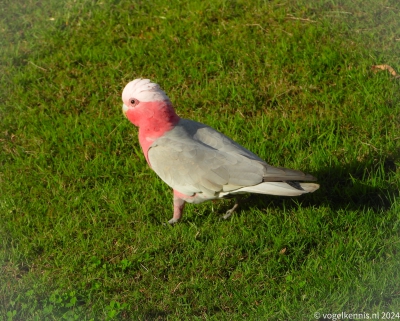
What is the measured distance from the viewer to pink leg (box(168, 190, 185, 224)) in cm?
463

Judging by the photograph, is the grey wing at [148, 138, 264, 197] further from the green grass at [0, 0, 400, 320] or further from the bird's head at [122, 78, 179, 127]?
the green grass at [0, 0, 400, 320]

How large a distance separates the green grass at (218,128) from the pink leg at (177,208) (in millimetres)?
83

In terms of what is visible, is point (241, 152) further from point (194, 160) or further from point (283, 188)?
point (283, 188)

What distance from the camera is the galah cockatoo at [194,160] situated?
4.18 meters

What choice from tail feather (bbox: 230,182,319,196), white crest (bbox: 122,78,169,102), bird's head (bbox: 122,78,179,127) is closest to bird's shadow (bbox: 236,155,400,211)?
tail feather (bbox: 230,182,319,196)

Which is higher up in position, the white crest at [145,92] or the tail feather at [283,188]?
the white crest at [145,92]

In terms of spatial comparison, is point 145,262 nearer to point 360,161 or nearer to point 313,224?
point 313,224

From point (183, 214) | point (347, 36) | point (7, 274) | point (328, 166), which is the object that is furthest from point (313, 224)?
point (347, 36)

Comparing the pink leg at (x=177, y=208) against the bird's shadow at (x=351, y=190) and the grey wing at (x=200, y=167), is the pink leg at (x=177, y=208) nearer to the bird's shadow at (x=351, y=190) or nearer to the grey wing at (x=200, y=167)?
the grey wing at (x=200, y=167)

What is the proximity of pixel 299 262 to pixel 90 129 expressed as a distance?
2619 millimetres

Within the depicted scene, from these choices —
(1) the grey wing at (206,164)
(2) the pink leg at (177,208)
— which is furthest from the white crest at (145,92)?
(2) the pink leg at (177,208)

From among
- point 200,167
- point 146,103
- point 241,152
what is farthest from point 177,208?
point 146,103

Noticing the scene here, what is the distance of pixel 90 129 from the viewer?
18.9 ft

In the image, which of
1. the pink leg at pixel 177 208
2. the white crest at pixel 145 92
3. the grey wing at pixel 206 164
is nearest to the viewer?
the grey wing at pixel 206 164
